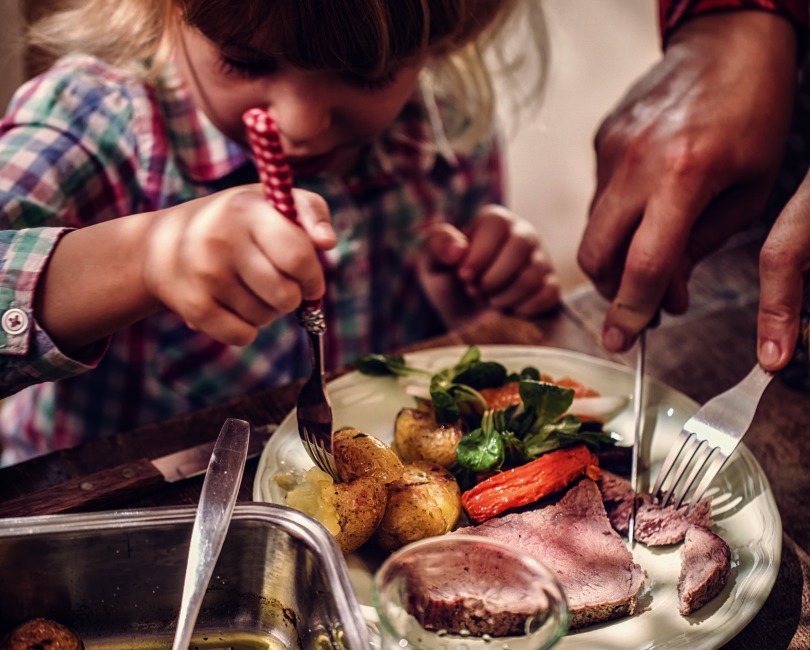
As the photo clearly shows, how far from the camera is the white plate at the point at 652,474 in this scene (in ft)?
2.12

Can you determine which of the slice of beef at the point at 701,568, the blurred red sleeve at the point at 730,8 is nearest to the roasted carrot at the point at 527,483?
the slice of beef at the point at 701,568

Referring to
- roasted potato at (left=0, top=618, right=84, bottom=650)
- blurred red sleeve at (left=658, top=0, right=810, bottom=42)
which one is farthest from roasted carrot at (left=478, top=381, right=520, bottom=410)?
blurred red sleeve at (left=658, top=0, right=810, bottom=42)

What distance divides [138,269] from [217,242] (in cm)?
14

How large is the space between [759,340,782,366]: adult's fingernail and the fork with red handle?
17.6 inches

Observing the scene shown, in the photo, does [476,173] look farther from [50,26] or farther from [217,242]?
[217,242]

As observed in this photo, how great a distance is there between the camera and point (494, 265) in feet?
4.06

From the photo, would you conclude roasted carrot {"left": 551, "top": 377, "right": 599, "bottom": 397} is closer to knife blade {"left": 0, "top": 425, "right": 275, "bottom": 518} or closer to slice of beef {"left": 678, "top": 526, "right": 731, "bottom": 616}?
slice of beef {"left": 678, "top": 526, "right": 731, "bottom": 616}

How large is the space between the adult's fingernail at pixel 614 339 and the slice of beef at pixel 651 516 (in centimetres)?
28

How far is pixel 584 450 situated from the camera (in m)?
0.80

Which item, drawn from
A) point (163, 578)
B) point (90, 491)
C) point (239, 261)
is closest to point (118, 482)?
point (90, 491)

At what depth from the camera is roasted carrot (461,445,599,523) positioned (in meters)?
0.75

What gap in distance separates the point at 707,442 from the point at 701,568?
0.14 metres

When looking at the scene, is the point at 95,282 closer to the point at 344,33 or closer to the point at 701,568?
the point at 344,33

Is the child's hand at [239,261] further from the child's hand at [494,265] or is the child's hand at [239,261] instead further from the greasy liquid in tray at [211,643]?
the child's hand at [494,265]
